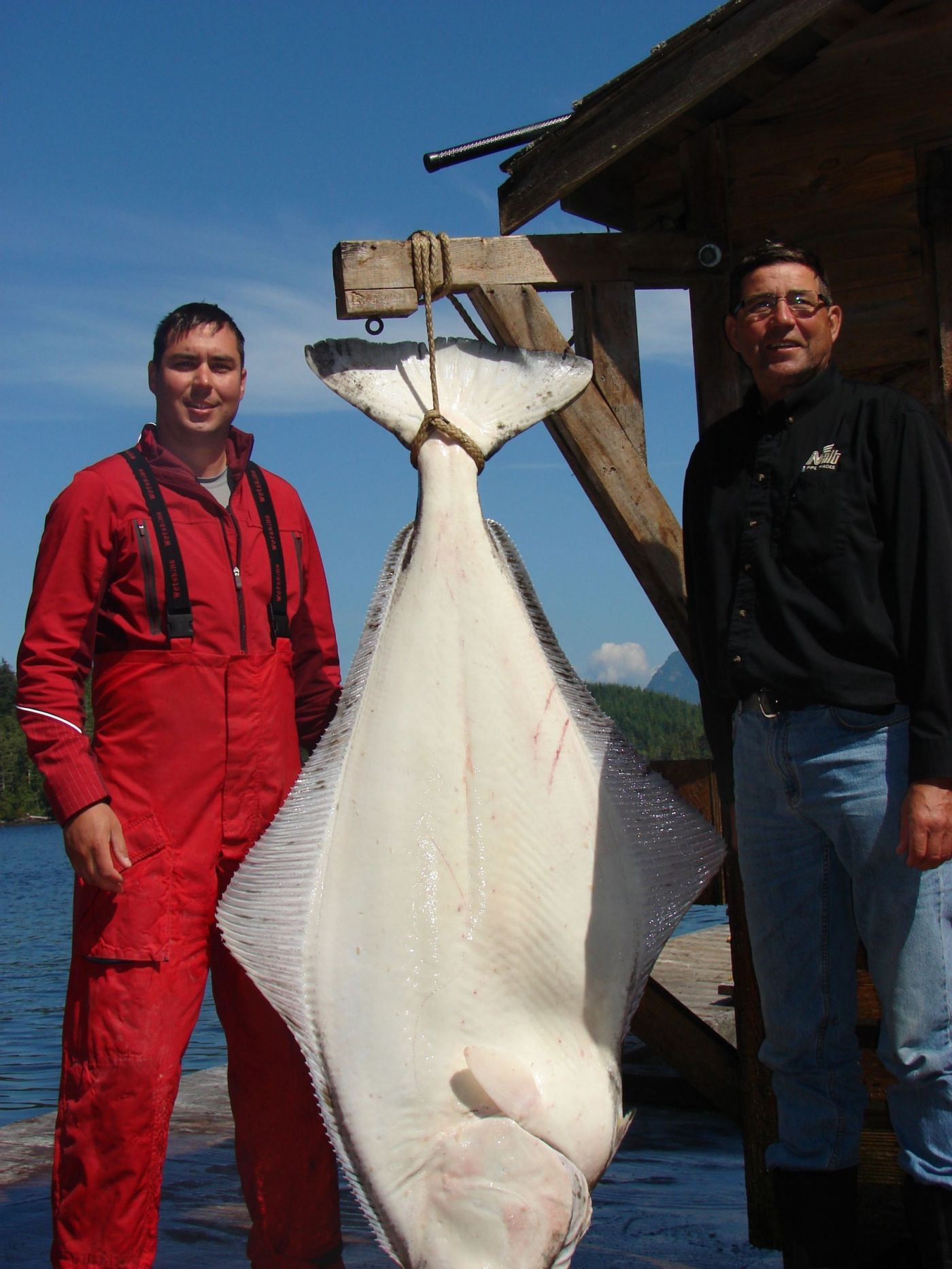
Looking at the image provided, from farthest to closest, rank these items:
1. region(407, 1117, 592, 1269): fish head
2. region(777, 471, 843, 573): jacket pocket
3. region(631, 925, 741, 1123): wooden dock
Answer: region(631, 925, 741, 1123): wooden dock, region(777, 471, 843, 573): jacket pocket, region(407, 1117, 592, 1269): fish head

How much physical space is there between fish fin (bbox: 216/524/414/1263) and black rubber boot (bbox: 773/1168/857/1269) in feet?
2.82

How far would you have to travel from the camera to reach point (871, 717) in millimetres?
2213

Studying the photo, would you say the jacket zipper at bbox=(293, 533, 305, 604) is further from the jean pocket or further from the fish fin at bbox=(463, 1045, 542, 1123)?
the jean pocket

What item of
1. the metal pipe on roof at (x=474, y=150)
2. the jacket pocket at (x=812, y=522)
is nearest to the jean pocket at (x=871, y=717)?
the jacket pocket at (x=812, y=522)

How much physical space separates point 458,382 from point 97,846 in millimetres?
1322

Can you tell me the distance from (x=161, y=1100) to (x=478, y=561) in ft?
4.41

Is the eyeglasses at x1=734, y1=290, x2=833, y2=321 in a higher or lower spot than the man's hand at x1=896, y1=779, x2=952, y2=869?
higher

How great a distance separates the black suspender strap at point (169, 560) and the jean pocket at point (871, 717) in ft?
4.65

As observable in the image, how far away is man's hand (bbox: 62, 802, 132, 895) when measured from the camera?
7.77ft

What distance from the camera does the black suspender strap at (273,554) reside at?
8.84 ft

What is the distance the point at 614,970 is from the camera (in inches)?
88.4

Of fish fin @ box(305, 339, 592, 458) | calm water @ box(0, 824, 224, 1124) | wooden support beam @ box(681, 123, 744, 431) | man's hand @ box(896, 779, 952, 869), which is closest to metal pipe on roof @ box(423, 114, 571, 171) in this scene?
wooden support beam @ box(681, 123, 744, 431)

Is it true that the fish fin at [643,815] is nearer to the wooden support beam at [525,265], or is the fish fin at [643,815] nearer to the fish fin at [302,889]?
the fish fin at [302,889]

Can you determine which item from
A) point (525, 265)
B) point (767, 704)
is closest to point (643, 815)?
point (767, 704)
